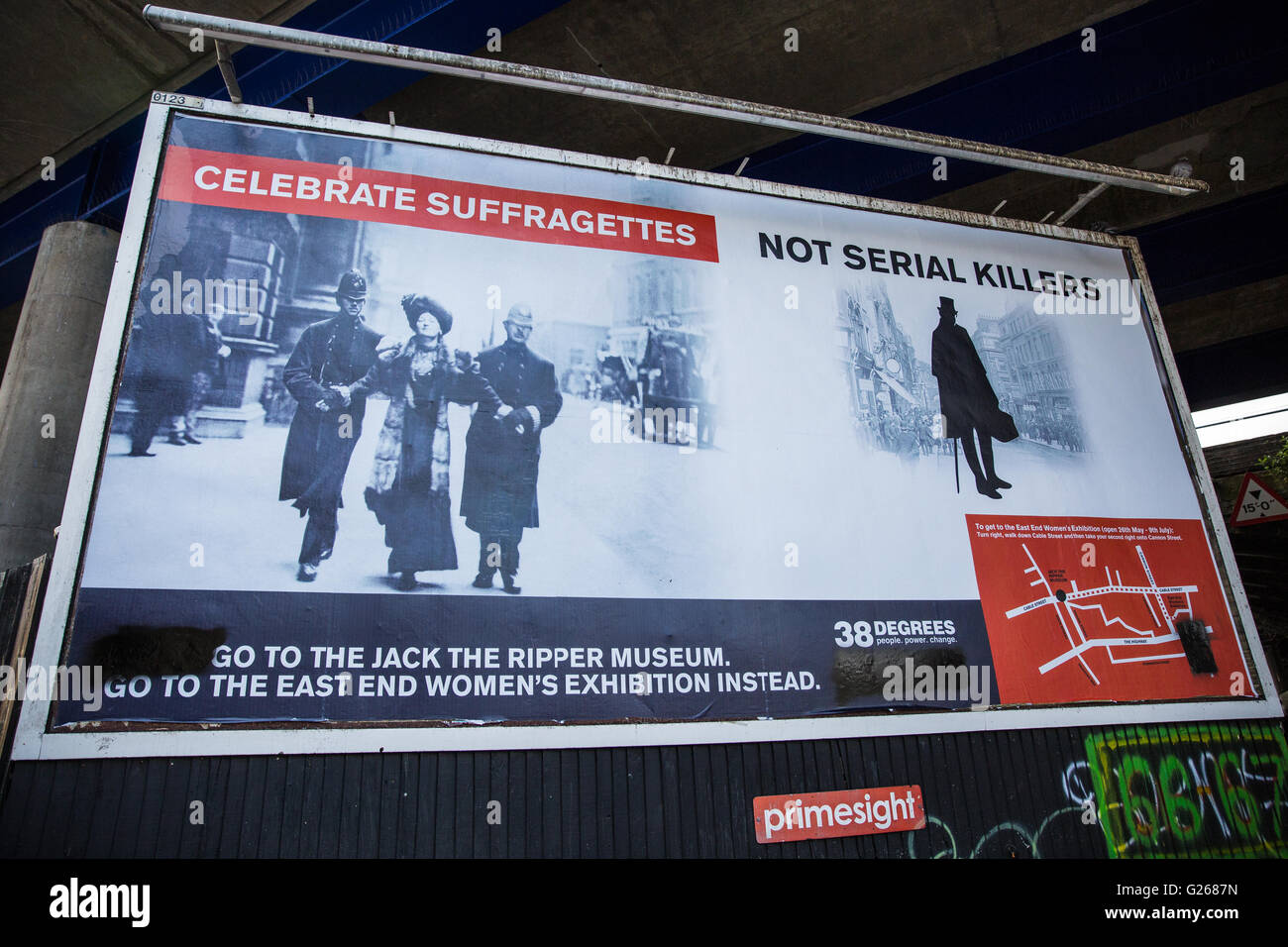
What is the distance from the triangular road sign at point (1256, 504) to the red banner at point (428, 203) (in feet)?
24.5

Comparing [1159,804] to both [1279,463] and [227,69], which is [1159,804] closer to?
[227,69]

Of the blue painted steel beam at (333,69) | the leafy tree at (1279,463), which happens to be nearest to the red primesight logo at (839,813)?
the blue painted steel beam at (333,69)

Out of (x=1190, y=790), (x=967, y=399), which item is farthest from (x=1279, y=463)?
(x=1190, y=790)

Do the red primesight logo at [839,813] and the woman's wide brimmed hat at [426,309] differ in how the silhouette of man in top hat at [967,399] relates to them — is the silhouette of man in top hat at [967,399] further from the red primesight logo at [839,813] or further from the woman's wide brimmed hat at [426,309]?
the woman's wide brimmed hat at [426,309]

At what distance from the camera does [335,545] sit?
509 centimetres

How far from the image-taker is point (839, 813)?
207 inches

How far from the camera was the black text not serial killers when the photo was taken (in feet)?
22.7

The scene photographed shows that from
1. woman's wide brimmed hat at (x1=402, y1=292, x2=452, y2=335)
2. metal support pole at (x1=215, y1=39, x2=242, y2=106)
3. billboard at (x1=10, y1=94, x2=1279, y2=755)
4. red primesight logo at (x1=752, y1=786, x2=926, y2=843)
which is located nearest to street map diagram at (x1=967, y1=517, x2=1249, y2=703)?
billboard at (x1=10, y1=94, x2=1279, y2=755)

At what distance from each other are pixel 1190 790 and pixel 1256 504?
204 inches

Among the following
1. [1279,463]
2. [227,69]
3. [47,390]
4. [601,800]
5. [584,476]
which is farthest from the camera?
[1279,463]

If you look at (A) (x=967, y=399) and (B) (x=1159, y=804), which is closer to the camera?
(B) (x=1159, y=804)
